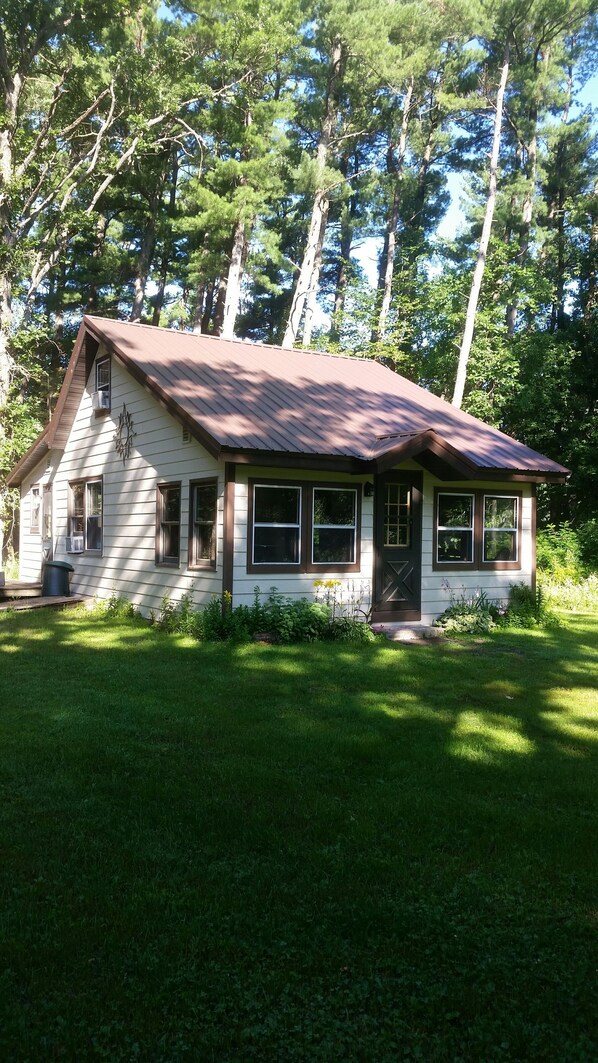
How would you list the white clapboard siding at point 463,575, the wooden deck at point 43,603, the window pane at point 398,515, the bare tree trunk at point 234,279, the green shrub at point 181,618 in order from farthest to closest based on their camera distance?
the bare tree trunk at point 234,279, the wooden deck at point 43,603, the white clapboard siding at point 463,575, the window pane at point 398,515, the green shrub at point 181,618

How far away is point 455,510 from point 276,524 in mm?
3597

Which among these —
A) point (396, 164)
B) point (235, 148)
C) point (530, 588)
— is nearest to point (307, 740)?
point (530, 588)

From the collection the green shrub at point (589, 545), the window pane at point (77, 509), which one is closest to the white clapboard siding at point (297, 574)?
the window pane at point (77, 509)

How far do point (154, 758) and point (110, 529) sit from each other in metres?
9.88

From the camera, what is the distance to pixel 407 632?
11812 mm

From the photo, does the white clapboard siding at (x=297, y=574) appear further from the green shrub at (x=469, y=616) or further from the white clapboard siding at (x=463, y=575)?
the green shrub at (x=469, y=616)

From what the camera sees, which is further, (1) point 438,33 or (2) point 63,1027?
(1) point 438,33

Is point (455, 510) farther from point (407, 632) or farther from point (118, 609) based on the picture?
point (118, 609)

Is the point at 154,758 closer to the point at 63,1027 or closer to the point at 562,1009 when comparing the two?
the point at 63,1027

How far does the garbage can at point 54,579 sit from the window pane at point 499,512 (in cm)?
857

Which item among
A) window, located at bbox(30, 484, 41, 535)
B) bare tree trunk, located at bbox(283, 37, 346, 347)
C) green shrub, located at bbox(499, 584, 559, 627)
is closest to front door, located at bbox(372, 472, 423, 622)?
green shrub, located at bbox(499, 584, 559, 627)

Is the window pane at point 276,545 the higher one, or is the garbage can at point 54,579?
the window pane at point 276,545

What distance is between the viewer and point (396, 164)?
107 feet

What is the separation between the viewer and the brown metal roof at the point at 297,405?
1119 centimetres
